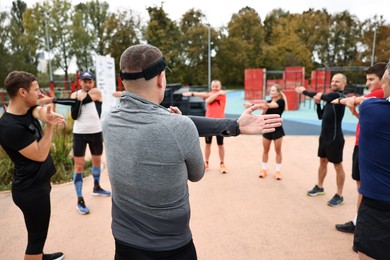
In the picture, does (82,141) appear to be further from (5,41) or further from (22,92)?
(5,41)

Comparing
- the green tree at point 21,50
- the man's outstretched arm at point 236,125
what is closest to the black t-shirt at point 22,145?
the man's outstretched arm at point 236,125

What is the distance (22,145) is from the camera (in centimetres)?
220

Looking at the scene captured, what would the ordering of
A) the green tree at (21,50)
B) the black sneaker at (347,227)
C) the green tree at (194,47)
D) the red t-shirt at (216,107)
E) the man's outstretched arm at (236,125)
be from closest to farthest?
the man's outstretched arm at (236,125) < the black sneaker at (347,227) < the red t-shirt at (216,107) < the green tree at (21,50) < the green tree at (194,47)

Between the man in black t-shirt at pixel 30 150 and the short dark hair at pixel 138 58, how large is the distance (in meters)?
1.21

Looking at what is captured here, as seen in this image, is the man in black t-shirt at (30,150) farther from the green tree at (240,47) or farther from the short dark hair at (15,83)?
the green tree at (240,47)

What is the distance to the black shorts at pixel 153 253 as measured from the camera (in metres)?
1.45

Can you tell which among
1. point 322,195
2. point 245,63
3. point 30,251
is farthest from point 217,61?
point 30,251

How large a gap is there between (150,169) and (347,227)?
3157mm

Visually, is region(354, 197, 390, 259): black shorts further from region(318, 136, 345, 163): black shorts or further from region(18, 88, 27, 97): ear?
region(18, 88, 27, 97): ear

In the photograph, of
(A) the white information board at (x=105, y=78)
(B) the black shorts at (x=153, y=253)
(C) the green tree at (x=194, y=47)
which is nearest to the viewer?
(B) the black shorts at (x=153, y=253)

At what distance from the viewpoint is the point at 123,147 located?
1405 millimetres

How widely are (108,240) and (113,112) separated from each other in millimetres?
2418

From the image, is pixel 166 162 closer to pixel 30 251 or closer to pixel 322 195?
pixel 30 251

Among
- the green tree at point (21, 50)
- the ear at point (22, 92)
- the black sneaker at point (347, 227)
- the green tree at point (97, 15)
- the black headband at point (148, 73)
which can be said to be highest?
the green tree at point (97, 15)
